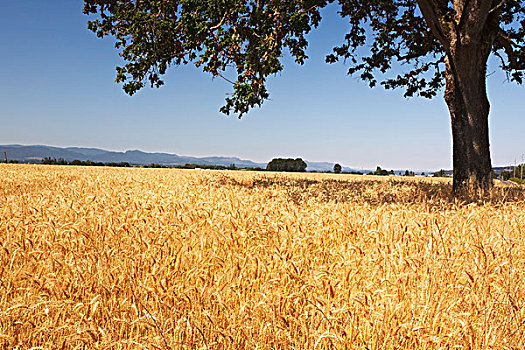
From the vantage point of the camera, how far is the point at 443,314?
2387mm

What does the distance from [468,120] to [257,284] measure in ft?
38.3

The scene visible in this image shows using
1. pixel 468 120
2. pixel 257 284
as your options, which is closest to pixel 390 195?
pixel 468 120

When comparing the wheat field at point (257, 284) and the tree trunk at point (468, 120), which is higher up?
the tree trunk at point (468, 120)

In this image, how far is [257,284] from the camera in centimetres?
305

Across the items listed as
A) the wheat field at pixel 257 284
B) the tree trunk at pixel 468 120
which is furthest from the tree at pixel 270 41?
the wheat field at pixel 257 284

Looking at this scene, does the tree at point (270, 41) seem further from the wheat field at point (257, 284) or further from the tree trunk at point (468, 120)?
the wheat field at point (257, 284)

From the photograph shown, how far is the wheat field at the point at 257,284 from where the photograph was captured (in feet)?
7.30

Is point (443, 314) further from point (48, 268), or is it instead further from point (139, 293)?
point (48, 268)

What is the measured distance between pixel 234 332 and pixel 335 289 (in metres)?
1.07

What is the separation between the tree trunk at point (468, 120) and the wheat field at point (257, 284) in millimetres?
→ 7014

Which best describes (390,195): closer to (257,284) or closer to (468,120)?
(468,120)

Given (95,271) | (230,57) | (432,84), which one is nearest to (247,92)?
(230,57)

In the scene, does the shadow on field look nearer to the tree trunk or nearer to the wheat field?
the tree trunk

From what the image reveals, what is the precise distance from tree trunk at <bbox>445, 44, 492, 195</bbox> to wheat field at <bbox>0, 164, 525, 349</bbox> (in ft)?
23.0
